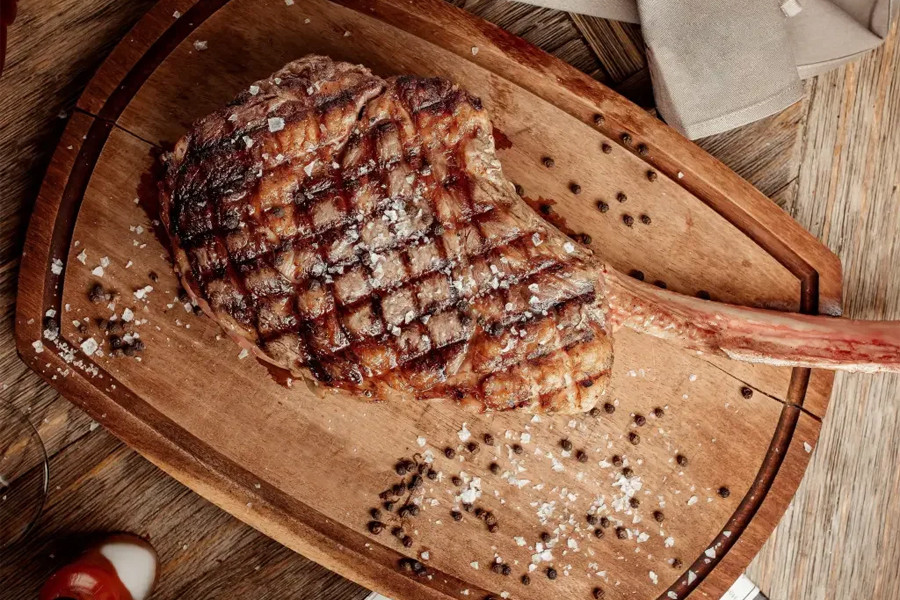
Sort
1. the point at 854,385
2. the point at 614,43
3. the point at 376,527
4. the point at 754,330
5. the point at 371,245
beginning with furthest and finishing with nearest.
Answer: the point at 854,385, the point at 614,43, the point at 376,527, the point at 754,330, the point at 371,245

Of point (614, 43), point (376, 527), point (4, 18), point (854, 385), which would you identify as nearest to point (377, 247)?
point (376, 527)

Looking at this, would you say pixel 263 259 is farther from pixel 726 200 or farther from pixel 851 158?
pixel 851 158

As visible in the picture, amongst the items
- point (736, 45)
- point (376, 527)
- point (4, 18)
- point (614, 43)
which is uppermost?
point (4, 18)

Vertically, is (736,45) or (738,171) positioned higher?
(736,45)

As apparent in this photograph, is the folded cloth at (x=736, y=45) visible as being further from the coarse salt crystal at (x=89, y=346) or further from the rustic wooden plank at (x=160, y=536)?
the rustic wooden plank at (x=160, y=536)

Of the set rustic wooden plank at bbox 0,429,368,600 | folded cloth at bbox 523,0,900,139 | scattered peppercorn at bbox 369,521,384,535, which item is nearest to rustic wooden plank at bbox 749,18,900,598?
folded cloth at bbox 523,0,900,139

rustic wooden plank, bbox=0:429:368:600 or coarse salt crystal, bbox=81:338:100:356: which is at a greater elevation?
coarse salt crystal, bbox=81:338:100:356

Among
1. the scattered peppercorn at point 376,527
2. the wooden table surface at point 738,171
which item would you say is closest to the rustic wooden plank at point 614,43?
the wooden table surface at point 738,171

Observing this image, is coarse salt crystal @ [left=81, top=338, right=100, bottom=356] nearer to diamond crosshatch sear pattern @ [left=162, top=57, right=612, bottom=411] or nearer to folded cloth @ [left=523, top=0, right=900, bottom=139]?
diamond crosshatch sear pattern @ [left=162, top=57, right=612, bottom=411]

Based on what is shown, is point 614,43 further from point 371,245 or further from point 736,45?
point 371,245
